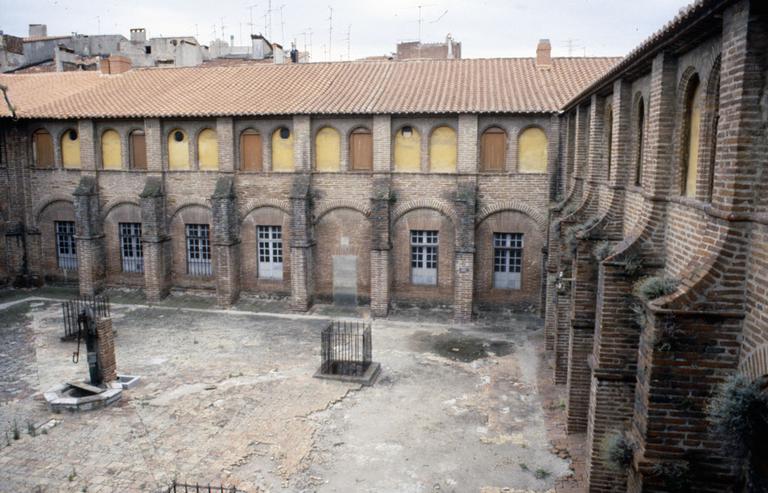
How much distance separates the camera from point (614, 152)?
10.9 metres

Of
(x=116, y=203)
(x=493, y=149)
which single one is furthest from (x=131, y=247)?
(x=493, y=149)

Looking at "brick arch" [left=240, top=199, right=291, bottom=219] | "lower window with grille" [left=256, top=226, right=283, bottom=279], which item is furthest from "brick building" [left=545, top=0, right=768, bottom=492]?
"lower window with grille" [left=256, top=226, right=283, bottom=279]

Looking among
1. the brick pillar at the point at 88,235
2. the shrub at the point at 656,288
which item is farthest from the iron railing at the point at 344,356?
the brick pillar at the point at 88,235

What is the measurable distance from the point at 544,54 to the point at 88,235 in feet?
62.3

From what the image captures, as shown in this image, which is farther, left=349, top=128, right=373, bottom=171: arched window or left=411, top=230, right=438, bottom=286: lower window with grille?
left=411, top=230, right=438, bottom=286: lower window with grille

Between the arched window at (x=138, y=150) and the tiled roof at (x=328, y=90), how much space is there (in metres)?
0.98

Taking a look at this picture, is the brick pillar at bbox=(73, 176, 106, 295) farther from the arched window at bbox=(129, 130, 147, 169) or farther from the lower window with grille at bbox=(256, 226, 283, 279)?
the lower window with grille at bbox=(256, 226, 283, 279)

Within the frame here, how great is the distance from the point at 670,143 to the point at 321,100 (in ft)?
47.6

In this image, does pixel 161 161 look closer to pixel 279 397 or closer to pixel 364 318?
pixel 364 318

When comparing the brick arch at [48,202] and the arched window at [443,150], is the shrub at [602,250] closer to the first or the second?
the arched window at [443,150]

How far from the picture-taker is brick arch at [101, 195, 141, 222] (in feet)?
74.5

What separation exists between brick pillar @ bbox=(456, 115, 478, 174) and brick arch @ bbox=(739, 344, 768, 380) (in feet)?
46.8

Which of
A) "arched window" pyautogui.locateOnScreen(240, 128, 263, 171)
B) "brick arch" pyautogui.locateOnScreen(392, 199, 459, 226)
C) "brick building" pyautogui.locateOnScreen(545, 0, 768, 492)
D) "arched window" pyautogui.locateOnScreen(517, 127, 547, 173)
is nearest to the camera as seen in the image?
"brick building" pyautogui.locateOnScreen(545, 0, 768, 492)

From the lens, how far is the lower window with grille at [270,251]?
71.5ft
